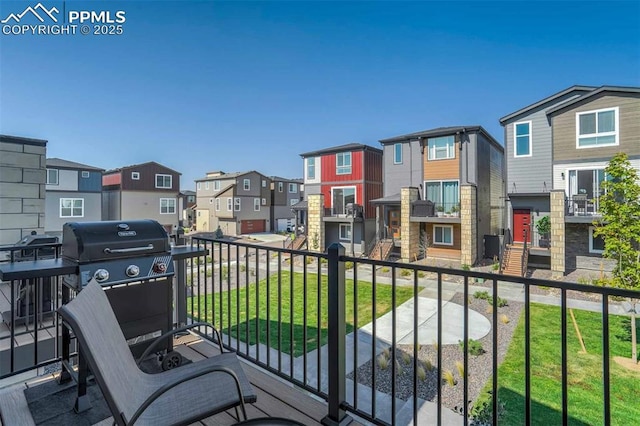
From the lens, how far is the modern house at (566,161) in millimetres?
11719

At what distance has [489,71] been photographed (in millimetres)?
15719

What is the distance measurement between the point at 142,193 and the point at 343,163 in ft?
52.9

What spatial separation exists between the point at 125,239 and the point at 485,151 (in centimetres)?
1730

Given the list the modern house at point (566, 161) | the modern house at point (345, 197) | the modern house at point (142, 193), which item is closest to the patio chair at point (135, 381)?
the modern house at point (566, 161)

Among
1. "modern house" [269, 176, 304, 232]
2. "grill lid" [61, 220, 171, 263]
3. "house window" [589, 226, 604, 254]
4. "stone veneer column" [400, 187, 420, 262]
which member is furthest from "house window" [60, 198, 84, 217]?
"house window" [589, 226, 604, 254]

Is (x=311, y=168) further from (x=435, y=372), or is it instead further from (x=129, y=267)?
(x=129, y=267)

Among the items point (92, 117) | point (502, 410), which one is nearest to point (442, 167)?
point (502, 410)

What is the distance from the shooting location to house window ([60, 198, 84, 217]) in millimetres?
19859

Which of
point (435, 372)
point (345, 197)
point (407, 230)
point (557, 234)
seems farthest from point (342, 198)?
point (435, 372)

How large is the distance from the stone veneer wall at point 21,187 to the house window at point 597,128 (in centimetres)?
1669

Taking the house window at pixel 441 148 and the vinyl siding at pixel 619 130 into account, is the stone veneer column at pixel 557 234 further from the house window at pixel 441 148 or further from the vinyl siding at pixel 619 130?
the house window at pixel 441 148

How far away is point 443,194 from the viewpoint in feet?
51.6

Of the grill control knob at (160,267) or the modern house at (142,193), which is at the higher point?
the modern house at (142,193)

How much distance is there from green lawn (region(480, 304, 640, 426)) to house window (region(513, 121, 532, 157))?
895cm
